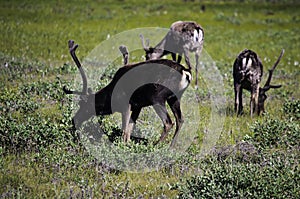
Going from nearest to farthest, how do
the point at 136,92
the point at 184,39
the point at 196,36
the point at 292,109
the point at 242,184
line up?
the point at 242,184 → the point at 136,92 → the point at 292,109 → the point at 196,36 → the point at 184,39

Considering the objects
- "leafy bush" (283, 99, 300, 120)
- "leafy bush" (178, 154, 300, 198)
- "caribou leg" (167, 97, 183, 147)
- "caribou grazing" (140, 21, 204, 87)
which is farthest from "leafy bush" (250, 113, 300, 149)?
"caribou grazing" (140, 21, 204, 87)

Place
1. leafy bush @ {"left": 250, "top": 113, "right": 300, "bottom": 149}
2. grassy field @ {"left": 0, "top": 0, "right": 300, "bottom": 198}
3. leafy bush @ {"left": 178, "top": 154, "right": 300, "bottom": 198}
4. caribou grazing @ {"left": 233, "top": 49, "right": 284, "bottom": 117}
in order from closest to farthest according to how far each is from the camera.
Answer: leafy bush @ {"left": 178, "top": 154, "right": 300, "bottom": 198} < grassy field @ {"left": 0, "top": 0, "right": 300, "bottom": 198} < leafy bush @ {"left": 250, "top": 113, "right": 300, "bottom": 149} < caribou grazing @ {"left": 233, "top": 49, "right": 284, "bottom": 117}

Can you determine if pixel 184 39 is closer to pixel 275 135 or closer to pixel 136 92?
pixel 275 135

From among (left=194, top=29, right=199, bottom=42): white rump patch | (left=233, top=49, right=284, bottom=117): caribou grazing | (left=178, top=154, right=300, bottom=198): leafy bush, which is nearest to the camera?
(left=178, top=154, right=300, bottom=198): leafy bush

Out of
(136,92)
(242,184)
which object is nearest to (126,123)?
(136,92)

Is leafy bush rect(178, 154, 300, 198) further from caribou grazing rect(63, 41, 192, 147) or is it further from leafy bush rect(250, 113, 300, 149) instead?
leafy bush rect(250, 113, 300, 149)

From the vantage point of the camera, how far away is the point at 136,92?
851 cm

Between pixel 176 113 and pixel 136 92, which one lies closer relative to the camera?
pixel 136 92

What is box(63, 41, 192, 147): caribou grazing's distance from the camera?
8.52 metres

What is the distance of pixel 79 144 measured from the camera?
8250 mm

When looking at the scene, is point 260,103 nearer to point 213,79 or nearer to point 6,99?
point 213,79

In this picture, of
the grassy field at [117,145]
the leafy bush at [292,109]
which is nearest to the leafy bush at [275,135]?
the grassy field at [117,145]

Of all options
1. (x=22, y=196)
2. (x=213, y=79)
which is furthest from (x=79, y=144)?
(x=213, y=79)

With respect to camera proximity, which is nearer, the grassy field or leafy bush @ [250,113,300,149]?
the grassy field
